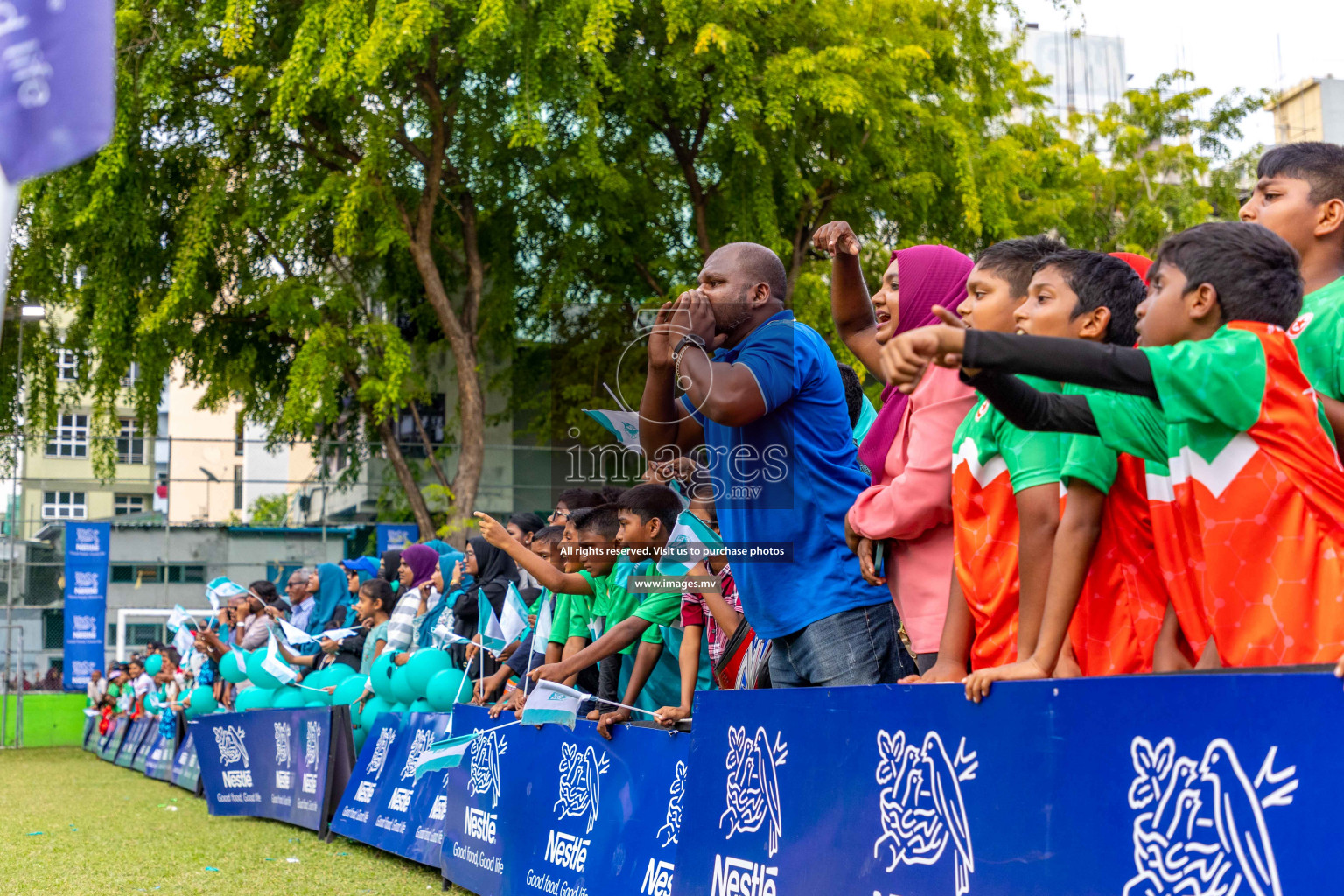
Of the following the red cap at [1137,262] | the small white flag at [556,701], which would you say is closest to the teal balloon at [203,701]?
the small white flag at [556,701]

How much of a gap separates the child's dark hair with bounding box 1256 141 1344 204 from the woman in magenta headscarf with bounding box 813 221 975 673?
0.90m

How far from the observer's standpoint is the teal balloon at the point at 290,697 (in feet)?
34.4

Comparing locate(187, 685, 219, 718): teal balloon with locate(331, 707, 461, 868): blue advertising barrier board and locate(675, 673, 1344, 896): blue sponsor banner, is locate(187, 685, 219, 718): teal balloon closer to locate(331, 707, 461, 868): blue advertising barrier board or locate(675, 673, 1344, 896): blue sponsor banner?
locate(331, 707, 461, 868): blue advertising barrier board

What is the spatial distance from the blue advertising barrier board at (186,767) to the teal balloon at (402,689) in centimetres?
573

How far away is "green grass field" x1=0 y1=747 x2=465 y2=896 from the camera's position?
701 centimetres

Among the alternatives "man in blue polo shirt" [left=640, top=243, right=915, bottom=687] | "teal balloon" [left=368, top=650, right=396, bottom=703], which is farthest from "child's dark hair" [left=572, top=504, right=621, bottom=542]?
"man in blue polo shirt" [left=640, top=243, right=915, bottom=687]

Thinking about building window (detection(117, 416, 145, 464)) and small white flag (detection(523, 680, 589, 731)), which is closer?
small white flag (detection(523, 680, 589, 731))

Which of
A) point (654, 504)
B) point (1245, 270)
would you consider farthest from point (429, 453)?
point (1245, 270)

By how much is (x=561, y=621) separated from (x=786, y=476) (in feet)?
10.7

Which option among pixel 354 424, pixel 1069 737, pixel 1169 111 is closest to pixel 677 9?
pixel 354 424

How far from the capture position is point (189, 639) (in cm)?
1545

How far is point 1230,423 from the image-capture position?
2.45m

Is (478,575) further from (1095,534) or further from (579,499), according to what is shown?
(1095,534)

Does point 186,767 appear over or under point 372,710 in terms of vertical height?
under
